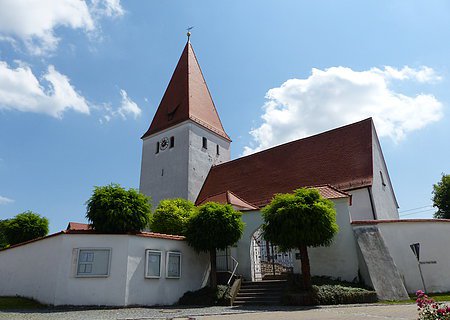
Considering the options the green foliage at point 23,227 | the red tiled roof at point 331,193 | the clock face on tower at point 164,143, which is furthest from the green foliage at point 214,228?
the clock face on tower at point 164,143

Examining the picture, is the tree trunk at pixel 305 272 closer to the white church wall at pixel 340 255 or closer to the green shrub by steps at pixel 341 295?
the green shrub by steps at pixel 341 295

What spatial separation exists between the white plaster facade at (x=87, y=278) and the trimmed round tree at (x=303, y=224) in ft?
14.0

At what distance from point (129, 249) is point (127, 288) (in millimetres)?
1308

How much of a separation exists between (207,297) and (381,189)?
12.4 m

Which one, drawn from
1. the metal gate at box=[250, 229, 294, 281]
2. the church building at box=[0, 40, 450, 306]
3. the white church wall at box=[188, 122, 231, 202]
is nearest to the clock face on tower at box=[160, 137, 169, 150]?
the white church wall at box=[188, 122, 231, 202]

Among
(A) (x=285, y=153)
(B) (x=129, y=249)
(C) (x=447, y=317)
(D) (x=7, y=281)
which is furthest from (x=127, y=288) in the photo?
(A) (x=285, y=153)

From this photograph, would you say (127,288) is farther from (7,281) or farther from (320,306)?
(320,306)

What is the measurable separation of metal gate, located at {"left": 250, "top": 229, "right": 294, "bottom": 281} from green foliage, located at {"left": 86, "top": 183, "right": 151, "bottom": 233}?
18.9ft

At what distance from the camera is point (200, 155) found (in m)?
29.2

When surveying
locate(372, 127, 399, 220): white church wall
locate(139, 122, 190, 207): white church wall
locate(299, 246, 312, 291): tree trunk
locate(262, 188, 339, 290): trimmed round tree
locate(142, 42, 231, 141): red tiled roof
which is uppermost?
locate(142, 42, 231, 141): red tiled roof

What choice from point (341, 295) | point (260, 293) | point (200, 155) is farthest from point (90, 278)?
point (200, 155)

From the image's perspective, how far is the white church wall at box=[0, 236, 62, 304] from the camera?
465 inches

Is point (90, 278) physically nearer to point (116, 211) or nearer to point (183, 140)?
point (116, 211)

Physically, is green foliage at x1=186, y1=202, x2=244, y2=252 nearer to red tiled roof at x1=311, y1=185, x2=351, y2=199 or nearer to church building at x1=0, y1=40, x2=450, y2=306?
church building at x1=0, y1=40, x2=450, y2=306
